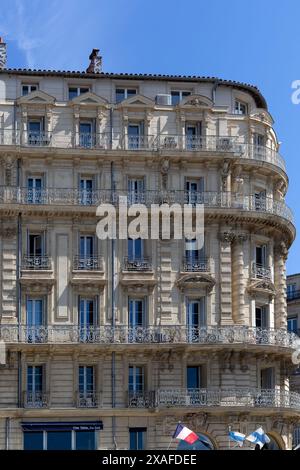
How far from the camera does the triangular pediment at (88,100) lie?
171 ft

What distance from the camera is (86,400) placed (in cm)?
4953

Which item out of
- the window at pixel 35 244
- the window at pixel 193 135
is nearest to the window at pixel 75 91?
the window at pixel 193 135

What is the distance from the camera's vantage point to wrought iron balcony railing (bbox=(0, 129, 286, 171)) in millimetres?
51881

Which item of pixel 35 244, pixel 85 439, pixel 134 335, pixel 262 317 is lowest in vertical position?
pixel 85 439

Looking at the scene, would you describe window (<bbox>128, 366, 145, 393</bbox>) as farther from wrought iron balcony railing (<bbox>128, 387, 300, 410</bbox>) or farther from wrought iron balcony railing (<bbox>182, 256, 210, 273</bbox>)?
wrought iron balcony railing (<bbox>182, 256, 210, 273</bbox>)

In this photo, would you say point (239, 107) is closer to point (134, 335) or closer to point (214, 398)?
point (134, 335)

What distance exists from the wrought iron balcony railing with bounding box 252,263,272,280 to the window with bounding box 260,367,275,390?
4504mm

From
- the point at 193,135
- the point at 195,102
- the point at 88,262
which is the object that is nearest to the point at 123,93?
the point at 195,102

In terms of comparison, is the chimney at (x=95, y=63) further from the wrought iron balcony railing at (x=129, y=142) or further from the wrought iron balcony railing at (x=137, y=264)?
the wrought iron balcony railing at (x=137, y=264)

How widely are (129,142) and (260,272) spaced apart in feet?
29.5

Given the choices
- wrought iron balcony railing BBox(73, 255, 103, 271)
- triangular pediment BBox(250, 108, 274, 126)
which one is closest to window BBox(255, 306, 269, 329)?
wrought iron balcony railing BBox(73, 255, 103, 271)

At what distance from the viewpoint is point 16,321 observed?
4956 centimetres

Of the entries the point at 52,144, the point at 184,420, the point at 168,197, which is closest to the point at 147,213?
the point at 168,197

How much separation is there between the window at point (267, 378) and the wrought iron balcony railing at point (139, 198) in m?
7.66
